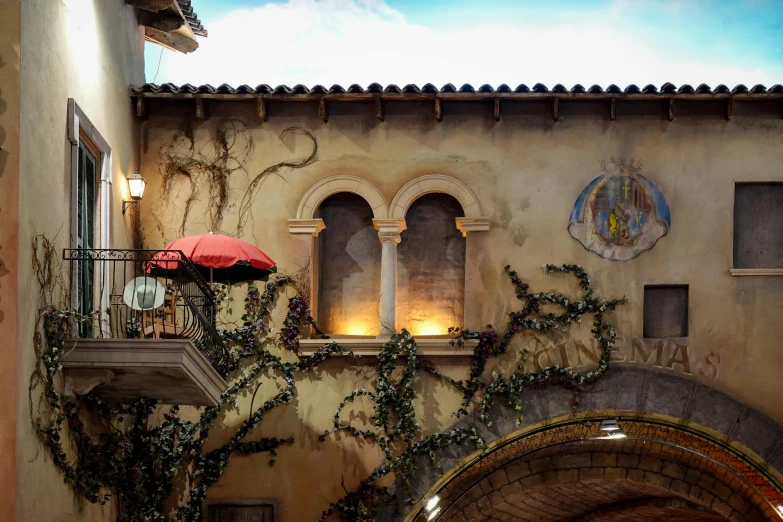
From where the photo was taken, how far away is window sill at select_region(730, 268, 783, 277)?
17266 mm

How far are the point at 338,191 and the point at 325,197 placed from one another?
0.18 m

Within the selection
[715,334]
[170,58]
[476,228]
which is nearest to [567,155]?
[476,228]

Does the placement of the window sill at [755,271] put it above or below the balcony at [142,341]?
above

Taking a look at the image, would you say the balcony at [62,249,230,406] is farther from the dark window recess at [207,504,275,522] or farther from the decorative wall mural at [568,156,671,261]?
the decorative wall mural at [568,156,671,261]

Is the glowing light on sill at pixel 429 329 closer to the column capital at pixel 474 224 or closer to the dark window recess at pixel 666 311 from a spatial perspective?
the column capital at pixel 474 224

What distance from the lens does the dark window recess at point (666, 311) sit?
1734 cm

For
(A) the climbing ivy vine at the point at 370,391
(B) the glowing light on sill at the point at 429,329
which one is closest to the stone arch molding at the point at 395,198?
(A) the climbing ivy vine at the point at 370,391

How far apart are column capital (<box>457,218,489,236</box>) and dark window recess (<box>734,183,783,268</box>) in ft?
10.4

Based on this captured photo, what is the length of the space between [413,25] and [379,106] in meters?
6.16

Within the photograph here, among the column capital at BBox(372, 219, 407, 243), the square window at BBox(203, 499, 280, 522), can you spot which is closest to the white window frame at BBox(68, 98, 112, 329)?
the square window at BBox(203, 499, 280, 522)

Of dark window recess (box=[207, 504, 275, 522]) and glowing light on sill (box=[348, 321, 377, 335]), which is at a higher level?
glowing light on sill (box=[348, 321, 377, 335])

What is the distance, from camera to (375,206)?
17.4m

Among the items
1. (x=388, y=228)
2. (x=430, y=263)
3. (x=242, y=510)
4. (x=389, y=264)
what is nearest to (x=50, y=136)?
(x=388, y=228)

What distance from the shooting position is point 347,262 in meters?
17.9
